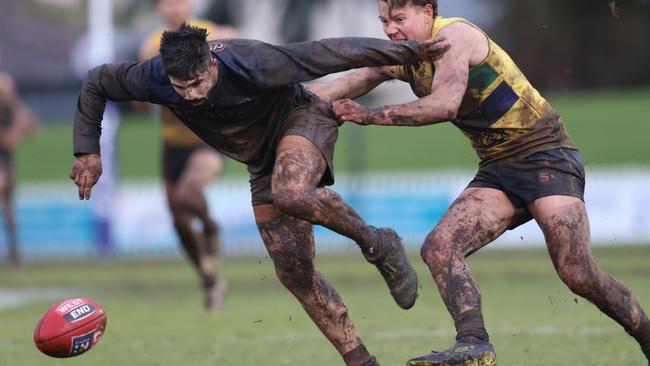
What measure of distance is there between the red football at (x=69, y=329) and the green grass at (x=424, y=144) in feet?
62.2

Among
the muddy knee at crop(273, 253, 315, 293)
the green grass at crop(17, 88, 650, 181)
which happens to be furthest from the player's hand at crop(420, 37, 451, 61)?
the green grass at crop(17, 88, 650, 181)

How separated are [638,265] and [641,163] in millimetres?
10548

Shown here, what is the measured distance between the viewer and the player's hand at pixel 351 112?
659 centimetres

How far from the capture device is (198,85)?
6.45 meters

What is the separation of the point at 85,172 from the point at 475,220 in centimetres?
216

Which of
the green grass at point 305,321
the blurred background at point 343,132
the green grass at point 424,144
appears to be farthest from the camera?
the green grass at point 424,144

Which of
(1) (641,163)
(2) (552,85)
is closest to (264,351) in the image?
(1) (641,163)

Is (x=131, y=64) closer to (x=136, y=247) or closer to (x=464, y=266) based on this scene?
(x=464, y=266)

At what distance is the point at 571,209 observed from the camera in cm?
670

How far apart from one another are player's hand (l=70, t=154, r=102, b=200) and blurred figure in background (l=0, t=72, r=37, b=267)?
1139 cm

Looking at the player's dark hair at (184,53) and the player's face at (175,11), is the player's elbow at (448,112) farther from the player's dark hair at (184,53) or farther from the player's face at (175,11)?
A: the player's face at (175,11)

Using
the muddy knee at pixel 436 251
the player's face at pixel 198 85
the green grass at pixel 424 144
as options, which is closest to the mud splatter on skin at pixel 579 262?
the muddy knee at pixel 436 251

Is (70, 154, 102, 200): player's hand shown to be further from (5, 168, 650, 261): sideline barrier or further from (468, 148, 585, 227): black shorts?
(5, 168, 650, 261): sideline barrier

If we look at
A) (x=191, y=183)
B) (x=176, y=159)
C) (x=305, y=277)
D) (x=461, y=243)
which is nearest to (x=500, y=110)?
(x=461, y=243)
